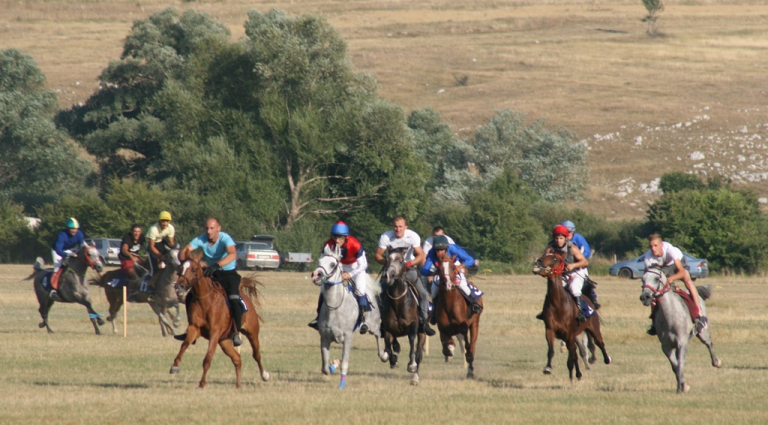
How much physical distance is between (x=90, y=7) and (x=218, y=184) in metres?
105

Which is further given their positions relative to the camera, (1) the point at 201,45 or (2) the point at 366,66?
(2) the point at 366,66

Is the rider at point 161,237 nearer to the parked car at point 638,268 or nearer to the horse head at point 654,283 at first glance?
the horse head at point 654,283

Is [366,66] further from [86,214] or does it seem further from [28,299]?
[28,299]

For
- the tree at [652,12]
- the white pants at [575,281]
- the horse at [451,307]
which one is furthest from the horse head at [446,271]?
the tree at [652,12]

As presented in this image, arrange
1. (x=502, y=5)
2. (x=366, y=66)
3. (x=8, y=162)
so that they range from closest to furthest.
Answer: (x=8, y=162), (x=366, y=66), (x=502, y=5)

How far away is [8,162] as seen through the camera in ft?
232

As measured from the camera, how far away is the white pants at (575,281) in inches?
588

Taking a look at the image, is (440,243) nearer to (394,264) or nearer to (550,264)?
(394,264)

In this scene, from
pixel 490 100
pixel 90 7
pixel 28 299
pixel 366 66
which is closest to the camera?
pixel 28 299

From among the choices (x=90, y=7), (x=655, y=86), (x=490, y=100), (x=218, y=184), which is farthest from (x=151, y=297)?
(x=90, y=7)

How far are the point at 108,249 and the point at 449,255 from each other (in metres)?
38.7

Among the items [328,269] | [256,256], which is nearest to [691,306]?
[328,269]

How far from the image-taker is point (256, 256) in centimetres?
5172

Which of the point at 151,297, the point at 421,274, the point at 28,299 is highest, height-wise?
the point at 421,274
